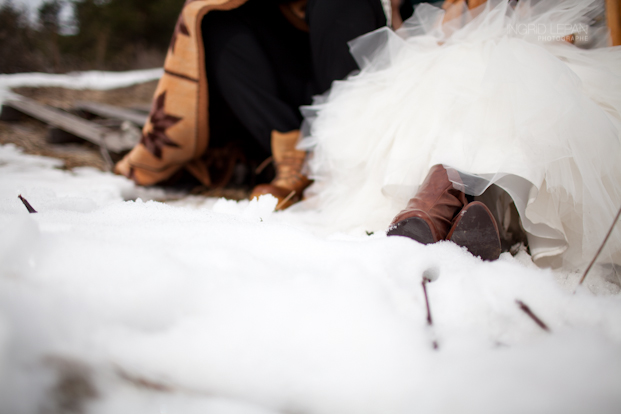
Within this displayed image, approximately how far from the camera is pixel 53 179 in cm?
110

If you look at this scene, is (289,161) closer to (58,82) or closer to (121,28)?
(58,82)

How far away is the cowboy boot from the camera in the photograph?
0.47 meters

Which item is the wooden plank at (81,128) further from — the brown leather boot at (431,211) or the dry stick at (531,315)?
the dry stick at (531,315)

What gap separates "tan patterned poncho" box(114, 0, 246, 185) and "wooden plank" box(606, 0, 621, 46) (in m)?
0.94

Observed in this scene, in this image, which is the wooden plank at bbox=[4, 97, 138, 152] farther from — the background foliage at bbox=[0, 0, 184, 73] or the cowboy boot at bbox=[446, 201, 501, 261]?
the background foliage at bbox=[0, 0, 184, 73]

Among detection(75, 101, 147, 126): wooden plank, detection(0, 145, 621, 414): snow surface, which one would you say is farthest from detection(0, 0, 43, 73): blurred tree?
detection(0, 145, 621, 414): snow surface

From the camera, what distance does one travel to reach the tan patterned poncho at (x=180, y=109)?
957 millimetres

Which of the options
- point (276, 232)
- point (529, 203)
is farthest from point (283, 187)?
point (529, 203)

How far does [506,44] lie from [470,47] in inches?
3.3

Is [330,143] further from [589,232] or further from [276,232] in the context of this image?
[589,232]

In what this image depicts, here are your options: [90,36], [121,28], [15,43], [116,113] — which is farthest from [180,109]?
[121,28]

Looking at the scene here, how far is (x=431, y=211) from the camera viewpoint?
0.52 meters

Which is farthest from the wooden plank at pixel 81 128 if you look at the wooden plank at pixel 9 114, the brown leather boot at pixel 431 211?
the brown leather boot at pixel 431 211

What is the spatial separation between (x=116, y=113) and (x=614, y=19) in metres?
2.12
